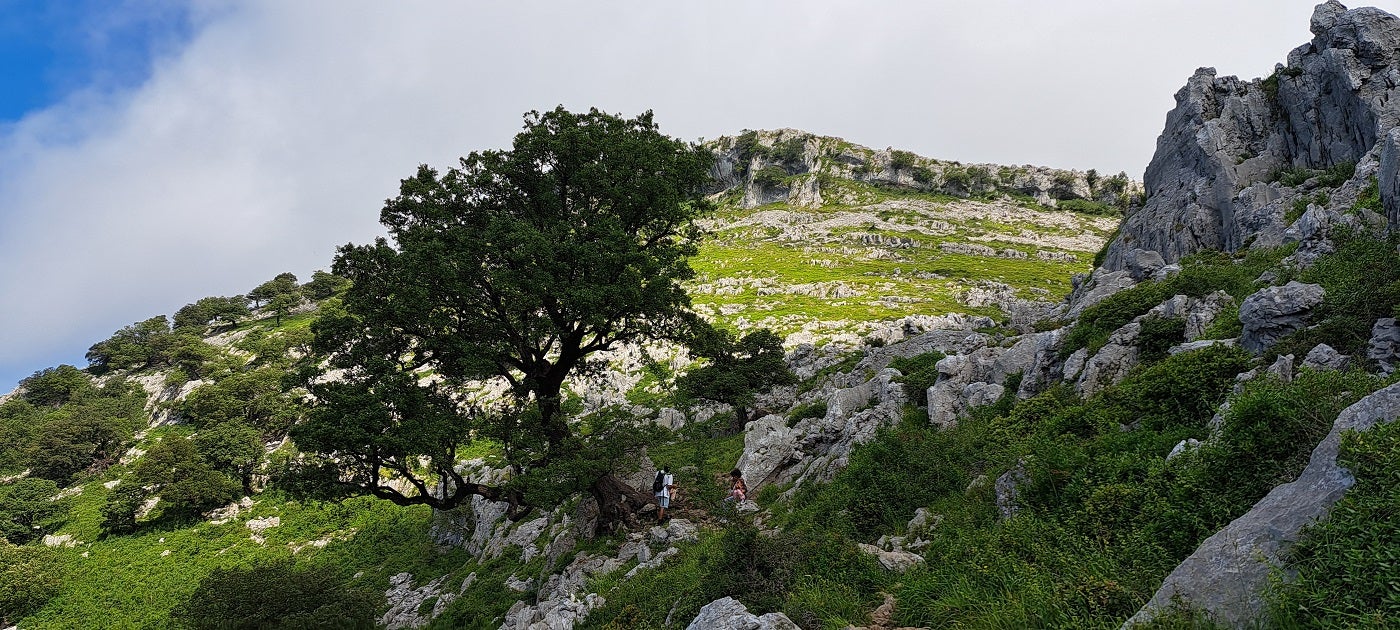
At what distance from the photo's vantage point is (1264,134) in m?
35.7

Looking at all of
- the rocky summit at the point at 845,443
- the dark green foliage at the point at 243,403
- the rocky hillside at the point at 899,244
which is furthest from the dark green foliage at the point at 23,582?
the rocky hillside at the point at 899,244

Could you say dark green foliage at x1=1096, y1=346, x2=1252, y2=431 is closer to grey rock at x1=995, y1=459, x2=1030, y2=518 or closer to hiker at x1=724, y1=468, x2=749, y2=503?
grey rock at x1=995, y1=459, x2=1030, y2=518

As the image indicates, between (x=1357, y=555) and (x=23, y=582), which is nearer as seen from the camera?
(x=1357, y=555)

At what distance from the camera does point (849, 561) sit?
948 centimetres

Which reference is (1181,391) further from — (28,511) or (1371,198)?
(28,511)

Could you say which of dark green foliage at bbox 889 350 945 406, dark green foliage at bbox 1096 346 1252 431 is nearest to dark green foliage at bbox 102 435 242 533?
dark green foliage at bbox 889 350 945 406

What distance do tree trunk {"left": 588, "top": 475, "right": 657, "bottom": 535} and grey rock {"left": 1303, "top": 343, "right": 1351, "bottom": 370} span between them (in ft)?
56.1

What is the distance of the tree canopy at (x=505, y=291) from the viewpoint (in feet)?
56.0

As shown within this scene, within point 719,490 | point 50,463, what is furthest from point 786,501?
point 50,463

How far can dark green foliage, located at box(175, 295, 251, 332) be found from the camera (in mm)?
137625

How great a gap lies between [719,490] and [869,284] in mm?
84803

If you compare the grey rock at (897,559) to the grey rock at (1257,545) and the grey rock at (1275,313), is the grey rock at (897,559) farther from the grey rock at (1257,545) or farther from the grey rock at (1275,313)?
the grey rock at (1275,313)

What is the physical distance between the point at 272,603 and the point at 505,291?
11.4 metres

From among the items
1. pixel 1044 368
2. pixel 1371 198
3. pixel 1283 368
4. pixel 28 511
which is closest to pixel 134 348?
pixel 28 511
